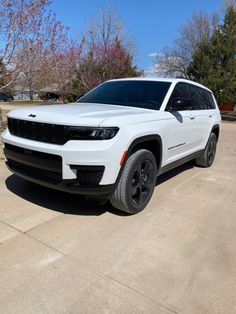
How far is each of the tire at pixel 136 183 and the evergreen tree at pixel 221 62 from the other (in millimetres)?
17444

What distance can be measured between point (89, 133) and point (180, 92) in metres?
2.38

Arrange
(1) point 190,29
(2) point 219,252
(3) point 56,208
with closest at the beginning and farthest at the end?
1. (2) point 219,252
2. (3) point 56,208
3. (1) point 190,29

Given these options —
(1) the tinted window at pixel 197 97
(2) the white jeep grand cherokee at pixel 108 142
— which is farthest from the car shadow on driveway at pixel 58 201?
(1) the tinted window at pixel 197 97

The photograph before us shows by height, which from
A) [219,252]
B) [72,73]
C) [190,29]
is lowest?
[219,252]

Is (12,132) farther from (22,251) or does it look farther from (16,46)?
(16,46)

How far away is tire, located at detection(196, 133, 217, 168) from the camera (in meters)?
6.51

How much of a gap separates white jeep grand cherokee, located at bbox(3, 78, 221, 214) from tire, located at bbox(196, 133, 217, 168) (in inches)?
68.9

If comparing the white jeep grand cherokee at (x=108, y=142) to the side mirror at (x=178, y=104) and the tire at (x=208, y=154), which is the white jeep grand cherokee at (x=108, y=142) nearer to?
the side mirror at (x=178, y=104)

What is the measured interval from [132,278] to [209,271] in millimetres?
750

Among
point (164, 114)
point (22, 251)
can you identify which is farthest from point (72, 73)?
point (22, 251)

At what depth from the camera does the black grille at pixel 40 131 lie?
3.27m

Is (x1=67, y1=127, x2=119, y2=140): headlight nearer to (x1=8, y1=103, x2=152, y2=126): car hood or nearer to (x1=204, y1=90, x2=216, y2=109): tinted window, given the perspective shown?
(x1=8, y1=103, x2=152, y2=126): car hood

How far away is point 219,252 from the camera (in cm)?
314

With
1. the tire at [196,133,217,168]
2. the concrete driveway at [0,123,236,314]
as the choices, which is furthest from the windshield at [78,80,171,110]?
the tire at [196,133,217,168]
